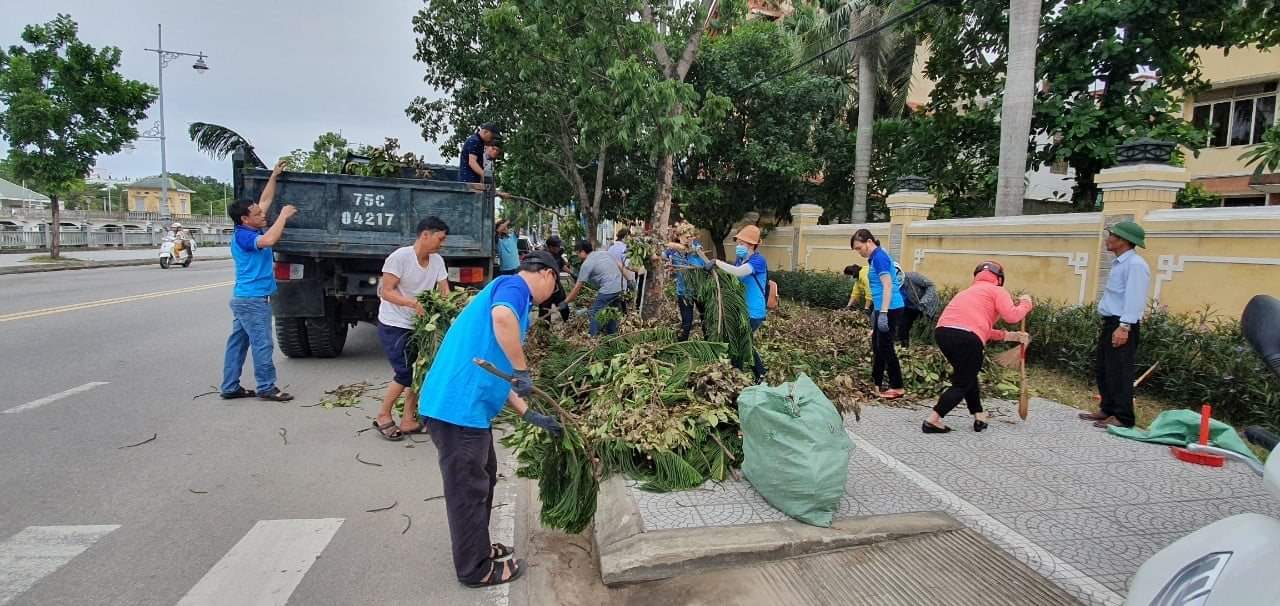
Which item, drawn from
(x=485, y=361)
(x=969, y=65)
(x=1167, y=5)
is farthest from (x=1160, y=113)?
(x=485, y=361)

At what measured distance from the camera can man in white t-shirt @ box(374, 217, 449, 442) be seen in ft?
16.2

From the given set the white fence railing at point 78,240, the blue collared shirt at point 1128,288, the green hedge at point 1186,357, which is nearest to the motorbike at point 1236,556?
the blue collared shirt at point 1128,288

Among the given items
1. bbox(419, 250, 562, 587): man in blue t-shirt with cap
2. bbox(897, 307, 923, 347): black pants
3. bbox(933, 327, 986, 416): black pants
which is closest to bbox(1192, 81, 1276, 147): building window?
bbox(897, 307, 923, 347): black pants

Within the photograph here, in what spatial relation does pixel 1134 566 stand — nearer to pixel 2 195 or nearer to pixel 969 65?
pixel 969 65

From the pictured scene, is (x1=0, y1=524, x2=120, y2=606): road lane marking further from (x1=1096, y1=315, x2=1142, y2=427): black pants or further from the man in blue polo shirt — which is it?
(x1=1096, y1=315, x2=1142, y2=427): black pants

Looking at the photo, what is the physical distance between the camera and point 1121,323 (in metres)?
5.08

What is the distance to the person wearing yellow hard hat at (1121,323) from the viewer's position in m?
5.00

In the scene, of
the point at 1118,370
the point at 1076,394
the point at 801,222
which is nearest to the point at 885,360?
the point at 1118,370

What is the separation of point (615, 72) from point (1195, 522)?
6.05 metres

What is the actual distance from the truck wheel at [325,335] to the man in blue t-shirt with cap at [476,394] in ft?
16.9

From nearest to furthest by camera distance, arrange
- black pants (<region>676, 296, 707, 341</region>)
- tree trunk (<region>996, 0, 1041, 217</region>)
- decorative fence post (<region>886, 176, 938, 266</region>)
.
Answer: black pants (<region>676, 296, 707, 341</region>), tree trunk (<region>996, 0, 1041, 217</region>), decorative fence post (<region>886, 176, 938, 266</region>)

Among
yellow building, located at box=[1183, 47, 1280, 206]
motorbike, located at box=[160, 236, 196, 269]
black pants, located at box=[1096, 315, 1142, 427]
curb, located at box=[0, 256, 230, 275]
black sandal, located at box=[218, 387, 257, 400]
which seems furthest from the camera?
motorbike, located at box=[160, 236, 196, 269]

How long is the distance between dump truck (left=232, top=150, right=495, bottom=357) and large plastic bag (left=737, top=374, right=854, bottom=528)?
14.6 feet

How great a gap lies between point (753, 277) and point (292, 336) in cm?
516
